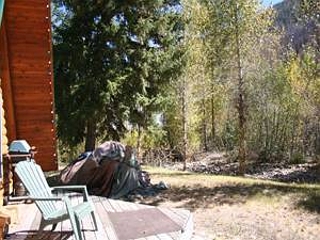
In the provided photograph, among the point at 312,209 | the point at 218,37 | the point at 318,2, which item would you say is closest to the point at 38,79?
the point at 312,209

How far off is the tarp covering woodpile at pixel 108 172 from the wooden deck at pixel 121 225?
6.84 ft

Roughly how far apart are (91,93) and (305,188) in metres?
4.99

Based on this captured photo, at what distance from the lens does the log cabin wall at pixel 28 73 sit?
4953 mm

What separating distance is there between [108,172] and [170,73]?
12.7 ft

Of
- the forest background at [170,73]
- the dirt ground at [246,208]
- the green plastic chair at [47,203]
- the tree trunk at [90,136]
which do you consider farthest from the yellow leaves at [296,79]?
the green plastic chair at [47,203]

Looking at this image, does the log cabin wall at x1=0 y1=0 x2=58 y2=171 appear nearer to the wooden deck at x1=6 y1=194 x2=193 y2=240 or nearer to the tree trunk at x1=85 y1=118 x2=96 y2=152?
the wooden deck at x1=6 y1=194 x2=193 y2=240

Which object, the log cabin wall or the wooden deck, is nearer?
the wooden deck

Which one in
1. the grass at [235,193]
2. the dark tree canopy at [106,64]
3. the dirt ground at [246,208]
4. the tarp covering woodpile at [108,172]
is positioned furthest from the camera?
the dark tree canopy at [106,64]

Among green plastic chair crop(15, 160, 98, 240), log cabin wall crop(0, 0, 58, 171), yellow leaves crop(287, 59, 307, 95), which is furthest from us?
yellow leaves crop(287, 59, 307, 95)

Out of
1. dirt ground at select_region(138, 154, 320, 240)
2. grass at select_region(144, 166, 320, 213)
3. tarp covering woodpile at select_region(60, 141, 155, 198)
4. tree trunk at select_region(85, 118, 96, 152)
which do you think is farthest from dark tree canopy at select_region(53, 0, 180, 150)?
dirt ground at select_region(138, 154, 320, 240)

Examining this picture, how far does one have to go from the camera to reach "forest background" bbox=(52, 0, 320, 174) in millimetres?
10398

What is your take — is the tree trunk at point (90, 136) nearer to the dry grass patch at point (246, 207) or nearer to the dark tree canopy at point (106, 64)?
the dark tree canopy at point (106, 64)

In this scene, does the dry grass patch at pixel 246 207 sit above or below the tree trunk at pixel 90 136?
below

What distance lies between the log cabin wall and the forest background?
3818 millimetres
